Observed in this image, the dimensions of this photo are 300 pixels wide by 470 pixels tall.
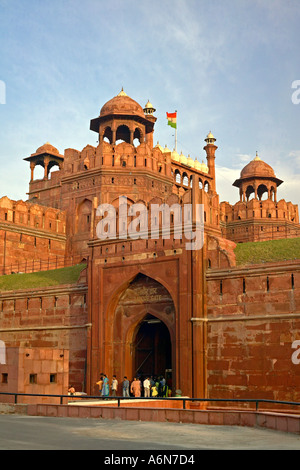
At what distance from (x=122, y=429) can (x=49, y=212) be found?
101 feet

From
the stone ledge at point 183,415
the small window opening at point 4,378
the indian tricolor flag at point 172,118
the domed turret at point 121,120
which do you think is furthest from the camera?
the indian tricolor flag at point 172,118

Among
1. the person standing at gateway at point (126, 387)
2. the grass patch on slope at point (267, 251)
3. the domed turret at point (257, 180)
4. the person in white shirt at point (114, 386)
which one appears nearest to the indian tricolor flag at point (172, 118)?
the domed turret at point (257, 180)

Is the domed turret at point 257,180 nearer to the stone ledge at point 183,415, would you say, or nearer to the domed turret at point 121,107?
the domed turret at point 121,107

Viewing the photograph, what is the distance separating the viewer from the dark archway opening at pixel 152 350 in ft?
92.3

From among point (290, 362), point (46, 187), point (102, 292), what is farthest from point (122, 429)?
point (46, 187)

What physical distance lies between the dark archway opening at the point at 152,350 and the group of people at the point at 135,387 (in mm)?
1890

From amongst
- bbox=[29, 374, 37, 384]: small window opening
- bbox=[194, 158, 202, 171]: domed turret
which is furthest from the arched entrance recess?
bbox=[194, 158, 202, 171]: domed turret

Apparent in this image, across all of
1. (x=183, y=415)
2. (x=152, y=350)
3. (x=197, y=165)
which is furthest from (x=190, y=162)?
(x=183, y=415)

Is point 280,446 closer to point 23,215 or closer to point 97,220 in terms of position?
point 97,220

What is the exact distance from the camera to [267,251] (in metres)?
26.5

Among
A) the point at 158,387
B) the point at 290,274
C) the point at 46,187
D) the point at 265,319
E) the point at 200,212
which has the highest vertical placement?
the point at 46,187

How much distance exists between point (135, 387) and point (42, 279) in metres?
11.3

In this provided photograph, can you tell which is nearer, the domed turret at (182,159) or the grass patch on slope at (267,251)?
the grass patch on slope at (267,251)

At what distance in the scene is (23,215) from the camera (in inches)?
1625
